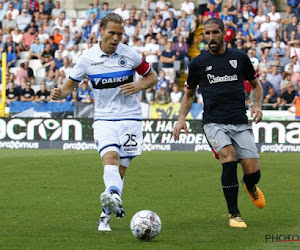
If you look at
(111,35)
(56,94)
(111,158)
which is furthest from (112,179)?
(111,35)

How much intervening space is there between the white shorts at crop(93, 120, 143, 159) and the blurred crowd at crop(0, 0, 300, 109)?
1491 cm

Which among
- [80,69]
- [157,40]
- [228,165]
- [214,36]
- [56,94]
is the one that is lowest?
[157,40]

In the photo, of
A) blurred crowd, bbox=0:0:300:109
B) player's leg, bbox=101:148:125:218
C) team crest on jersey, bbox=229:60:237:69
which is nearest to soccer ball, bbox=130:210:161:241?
player's leg, bbox=101:148:125:218

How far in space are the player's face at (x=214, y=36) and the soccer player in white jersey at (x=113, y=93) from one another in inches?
35.0

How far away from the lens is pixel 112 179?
7816 millimetres

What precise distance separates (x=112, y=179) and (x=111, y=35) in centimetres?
160

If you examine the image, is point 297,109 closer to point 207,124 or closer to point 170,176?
point 170,176

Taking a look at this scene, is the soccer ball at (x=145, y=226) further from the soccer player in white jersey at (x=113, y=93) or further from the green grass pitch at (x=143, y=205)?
the soccer player in white jersey at (x=113, y=93)

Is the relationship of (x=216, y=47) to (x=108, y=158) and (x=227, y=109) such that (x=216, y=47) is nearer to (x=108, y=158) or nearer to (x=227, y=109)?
(x=227, y=109)

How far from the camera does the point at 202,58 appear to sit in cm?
899

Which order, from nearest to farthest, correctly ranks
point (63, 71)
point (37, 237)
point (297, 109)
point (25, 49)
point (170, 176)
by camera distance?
A: point (37, 237), point (170, 176), point (297, 109), point (63, 71), point (25, 49)

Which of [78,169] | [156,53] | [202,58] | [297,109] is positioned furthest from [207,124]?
Result: [156,53]

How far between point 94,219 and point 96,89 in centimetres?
180

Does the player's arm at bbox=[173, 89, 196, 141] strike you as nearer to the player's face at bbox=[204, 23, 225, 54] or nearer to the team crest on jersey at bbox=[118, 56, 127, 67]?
the player's face at bbox=[204, 23, 225, 54]
